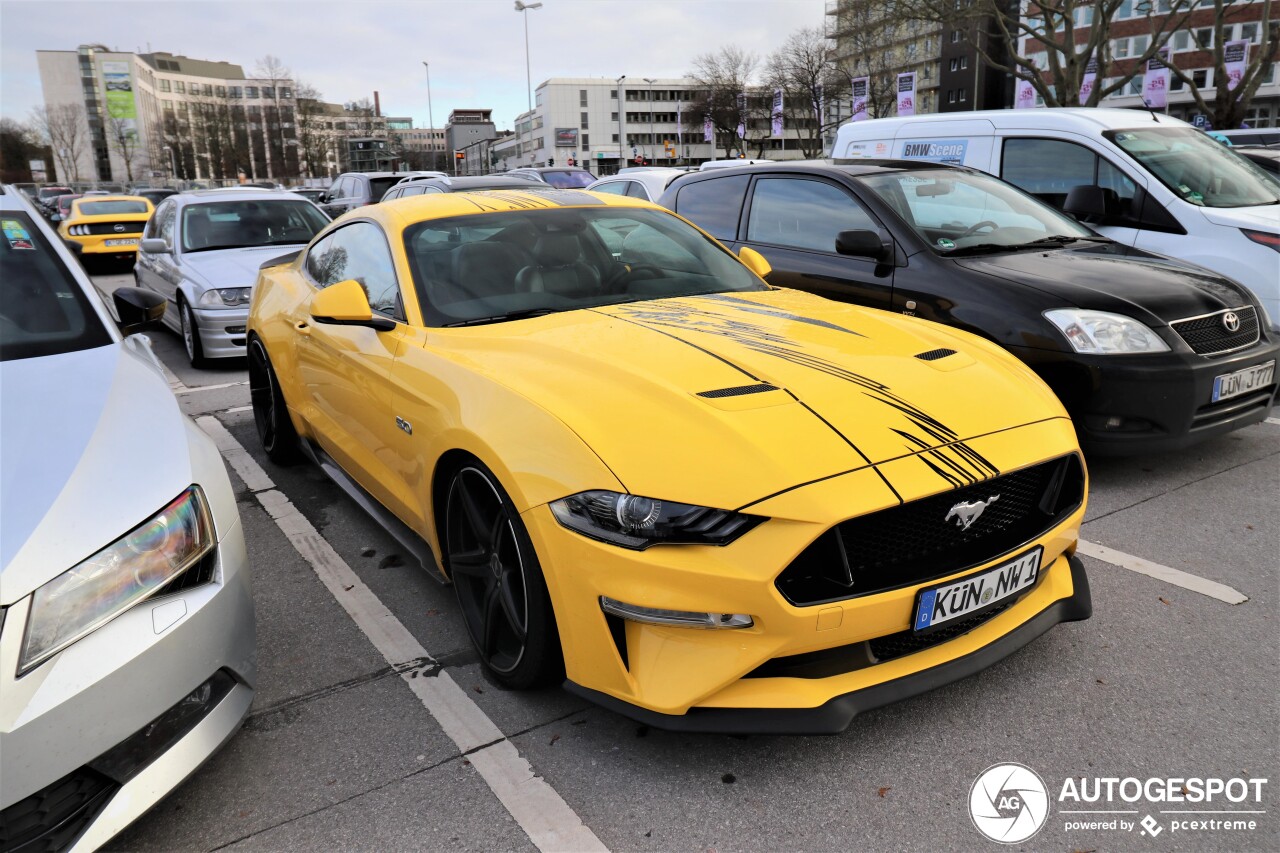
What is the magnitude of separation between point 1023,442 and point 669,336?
1.11 m

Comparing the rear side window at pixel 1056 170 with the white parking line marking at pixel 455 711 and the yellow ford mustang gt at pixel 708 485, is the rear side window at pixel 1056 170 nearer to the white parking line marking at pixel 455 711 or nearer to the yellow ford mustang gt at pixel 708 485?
the yellow ford mustang gt at pixel 708 485

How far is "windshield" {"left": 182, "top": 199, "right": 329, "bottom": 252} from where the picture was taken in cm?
880

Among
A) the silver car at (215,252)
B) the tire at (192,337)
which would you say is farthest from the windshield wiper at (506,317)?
the tire at (192,337)

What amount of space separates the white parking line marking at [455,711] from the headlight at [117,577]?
88cm

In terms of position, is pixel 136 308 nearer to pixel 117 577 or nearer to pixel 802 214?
pixel 117 577

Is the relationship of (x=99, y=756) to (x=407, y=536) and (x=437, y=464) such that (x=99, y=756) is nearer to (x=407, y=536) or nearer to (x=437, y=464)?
(x=437, y=464)

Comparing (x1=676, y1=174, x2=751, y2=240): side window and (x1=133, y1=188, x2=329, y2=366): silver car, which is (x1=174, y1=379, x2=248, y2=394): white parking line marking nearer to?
(x1=133, y1=188, x2=329, y2=366): silver car

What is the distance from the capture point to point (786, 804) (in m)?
2.16

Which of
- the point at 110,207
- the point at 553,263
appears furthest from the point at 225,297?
the point at 110,207

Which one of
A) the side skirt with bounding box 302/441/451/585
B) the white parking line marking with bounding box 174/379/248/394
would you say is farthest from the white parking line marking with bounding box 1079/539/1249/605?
the white parking line marking with bounding box 174/379/248/394

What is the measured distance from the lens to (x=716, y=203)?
6.32 meters

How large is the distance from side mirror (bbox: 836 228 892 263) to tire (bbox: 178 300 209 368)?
5.86 m

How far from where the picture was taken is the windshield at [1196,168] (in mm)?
5891

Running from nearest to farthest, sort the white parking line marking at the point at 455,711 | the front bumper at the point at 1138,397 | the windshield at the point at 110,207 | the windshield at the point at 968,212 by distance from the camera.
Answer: the white parking line marking at the point at 455,711 < the front bumper at the point at 1138,397 < the windshield at the point at 968,212 < the windshield at the point at 110,207
